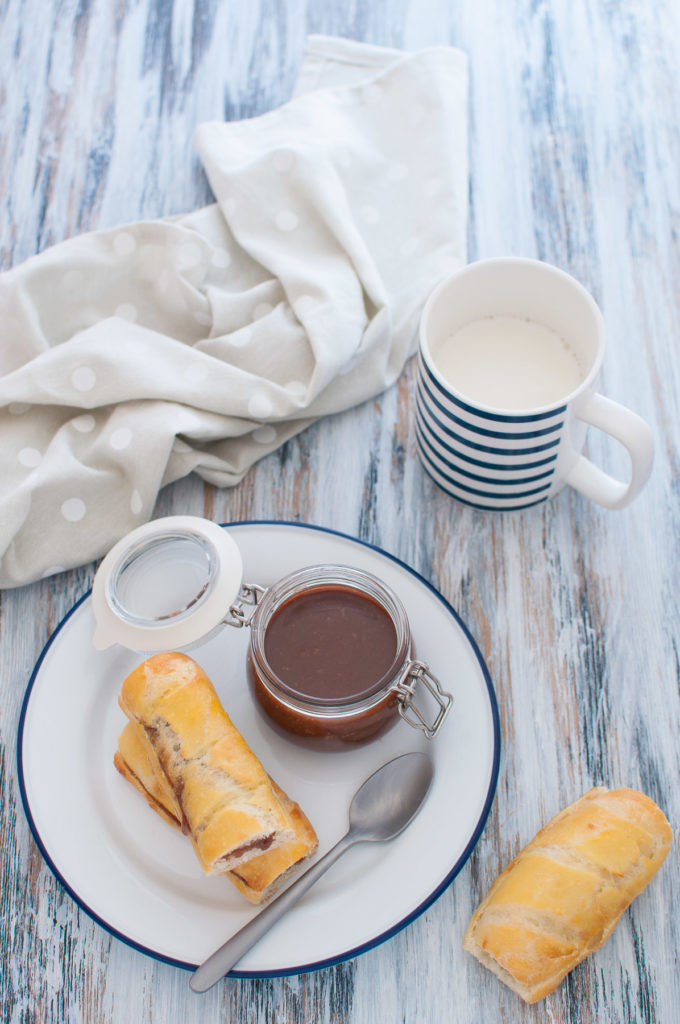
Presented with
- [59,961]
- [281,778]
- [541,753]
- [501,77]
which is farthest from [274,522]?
[501,77]

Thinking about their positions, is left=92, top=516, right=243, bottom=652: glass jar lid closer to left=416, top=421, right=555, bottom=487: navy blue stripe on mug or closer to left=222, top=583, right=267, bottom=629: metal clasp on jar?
left=222, top=583, right=267, bottom=629: metal clasp on jar

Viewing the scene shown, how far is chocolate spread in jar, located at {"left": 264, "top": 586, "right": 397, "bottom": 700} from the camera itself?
82 centimetres

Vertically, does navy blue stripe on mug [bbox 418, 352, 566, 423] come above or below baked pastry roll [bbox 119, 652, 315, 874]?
above

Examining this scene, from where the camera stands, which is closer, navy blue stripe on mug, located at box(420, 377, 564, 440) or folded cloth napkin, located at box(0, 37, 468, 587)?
navy blue stripe on mug, located at box(420, 377, 564, 440)

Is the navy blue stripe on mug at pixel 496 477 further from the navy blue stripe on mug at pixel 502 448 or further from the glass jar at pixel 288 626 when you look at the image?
the glass jar at pixel 288 626

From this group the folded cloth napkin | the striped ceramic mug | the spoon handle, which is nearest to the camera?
the spoon handle

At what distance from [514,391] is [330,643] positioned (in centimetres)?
34

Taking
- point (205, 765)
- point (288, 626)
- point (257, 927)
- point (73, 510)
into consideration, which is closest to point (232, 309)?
point (73, 510)

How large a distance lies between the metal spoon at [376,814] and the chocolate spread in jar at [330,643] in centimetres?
10

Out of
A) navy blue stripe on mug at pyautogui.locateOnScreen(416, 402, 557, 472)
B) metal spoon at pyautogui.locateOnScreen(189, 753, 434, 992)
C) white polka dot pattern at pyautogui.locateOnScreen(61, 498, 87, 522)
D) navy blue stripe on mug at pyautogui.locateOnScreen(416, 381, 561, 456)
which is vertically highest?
navy blue stripe on mug at pyautogui.locateOnScreen(416, 381, 561, 456)

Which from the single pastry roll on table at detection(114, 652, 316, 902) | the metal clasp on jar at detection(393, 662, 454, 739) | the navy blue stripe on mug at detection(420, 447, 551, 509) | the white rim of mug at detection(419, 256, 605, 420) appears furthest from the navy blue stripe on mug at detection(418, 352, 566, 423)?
the single pastry roll on table at detection(114, 652, 316, 902)

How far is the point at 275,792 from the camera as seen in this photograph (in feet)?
2.65

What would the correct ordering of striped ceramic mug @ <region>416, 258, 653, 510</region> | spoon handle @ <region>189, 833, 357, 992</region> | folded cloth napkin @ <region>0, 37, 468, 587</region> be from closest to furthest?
spoon handle @ <region>189, 833, 357, 992</region>
striped ceramic mug @ <region>416, 258, 653, 510</region>
folded cloth napkin @ <region>0, 37, 468, 587</region>

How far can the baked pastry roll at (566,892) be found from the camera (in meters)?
0.77
